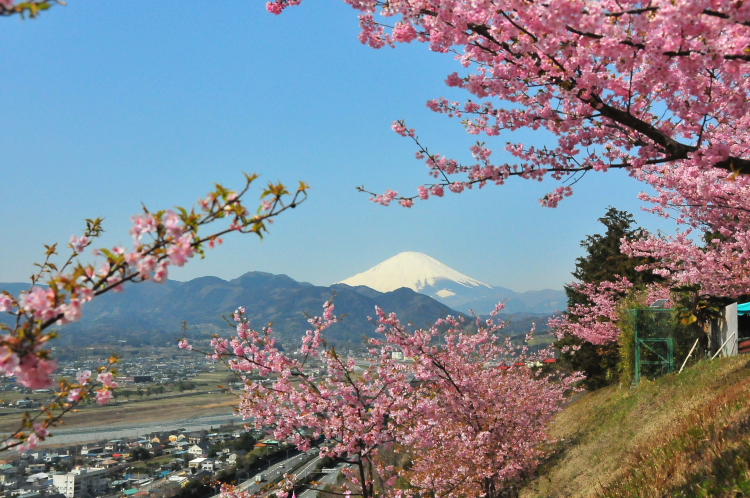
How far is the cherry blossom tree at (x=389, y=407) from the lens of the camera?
6801mm

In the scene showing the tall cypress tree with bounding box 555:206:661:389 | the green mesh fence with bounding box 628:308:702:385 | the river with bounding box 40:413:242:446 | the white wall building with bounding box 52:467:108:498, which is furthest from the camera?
the river with bounding box 40:413:242:446

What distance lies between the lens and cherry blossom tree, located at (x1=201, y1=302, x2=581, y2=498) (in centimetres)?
680

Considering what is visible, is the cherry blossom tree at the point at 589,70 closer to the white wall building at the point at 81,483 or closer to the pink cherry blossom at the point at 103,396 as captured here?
the pink cherry blossom at the point at 103,396

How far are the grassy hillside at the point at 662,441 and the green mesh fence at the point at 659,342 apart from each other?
3.35 feet

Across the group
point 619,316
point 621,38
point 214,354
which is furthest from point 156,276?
point 619,316

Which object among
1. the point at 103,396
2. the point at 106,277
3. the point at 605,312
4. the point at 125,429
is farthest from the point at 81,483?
the point at 106,277

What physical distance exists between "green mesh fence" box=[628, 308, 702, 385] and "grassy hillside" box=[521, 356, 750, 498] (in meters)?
1.02

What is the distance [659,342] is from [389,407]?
12.9 metres

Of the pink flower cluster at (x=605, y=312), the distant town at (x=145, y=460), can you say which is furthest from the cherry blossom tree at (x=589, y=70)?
the distant town at (x=145, y=460)

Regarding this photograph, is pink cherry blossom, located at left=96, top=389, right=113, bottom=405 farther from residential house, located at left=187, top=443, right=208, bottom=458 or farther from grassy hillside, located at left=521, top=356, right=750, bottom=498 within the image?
residential house, located at left=187, top=443, right=208, bottom=458

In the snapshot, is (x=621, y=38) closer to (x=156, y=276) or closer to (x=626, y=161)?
(x=626, y=161)

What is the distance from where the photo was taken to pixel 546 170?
473 cm

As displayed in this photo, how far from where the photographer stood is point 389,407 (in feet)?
23.0

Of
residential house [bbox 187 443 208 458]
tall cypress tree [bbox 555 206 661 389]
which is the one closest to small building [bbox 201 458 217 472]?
residential house [bbox 187 443 208 458]
